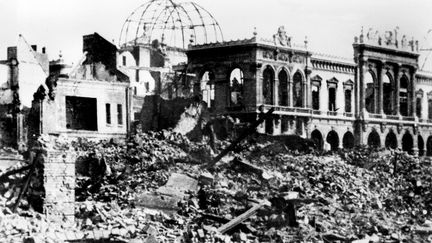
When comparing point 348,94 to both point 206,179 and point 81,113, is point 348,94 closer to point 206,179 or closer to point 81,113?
point 81,113

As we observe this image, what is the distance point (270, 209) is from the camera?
20891mm

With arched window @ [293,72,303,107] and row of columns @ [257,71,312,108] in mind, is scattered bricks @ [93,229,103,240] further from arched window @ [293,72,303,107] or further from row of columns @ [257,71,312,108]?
arched window @ [293,72,303,107]

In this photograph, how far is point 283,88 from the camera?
1818 inches

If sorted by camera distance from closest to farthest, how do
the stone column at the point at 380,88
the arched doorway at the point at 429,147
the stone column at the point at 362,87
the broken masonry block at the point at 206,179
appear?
1. the broken masonry block at the point at 206,179
2. the stone column at the point at 362,87
3. the stone column at the point at 380,88
4. the arched doorway at the point at 429,147

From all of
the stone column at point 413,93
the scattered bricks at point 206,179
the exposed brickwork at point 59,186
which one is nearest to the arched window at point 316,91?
the stone column at point 413,93

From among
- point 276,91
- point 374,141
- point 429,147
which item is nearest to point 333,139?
point 374,141

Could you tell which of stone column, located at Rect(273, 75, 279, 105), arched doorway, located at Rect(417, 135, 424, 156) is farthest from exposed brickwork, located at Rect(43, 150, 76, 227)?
arched doorway, located at Rect(417, 135, 424, 156)

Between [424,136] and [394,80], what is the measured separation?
583 centimetres

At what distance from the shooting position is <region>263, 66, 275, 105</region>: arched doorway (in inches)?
1754

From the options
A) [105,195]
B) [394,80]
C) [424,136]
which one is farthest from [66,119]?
[424,136]

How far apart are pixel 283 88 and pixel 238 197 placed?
2430cm

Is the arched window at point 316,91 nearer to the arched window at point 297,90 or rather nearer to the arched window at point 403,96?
the arched window at point 297,90

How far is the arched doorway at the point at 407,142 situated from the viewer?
55.7 meters

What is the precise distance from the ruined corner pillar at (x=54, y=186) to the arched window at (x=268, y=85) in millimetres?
26193
